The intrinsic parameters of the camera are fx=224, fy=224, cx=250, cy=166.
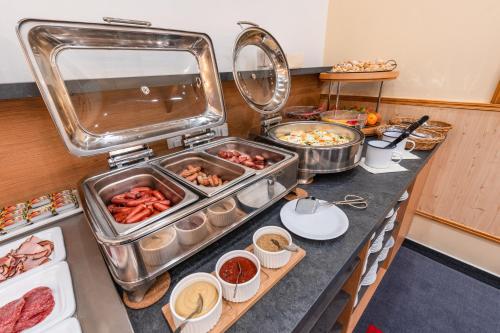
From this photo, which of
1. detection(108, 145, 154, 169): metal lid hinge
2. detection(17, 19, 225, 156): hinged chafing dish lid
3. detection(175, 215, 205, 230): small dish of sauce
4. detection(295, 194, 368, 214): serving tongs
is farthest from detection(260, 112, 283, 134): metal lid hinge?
detection(175, 215, 205, 230): small dish of sauce

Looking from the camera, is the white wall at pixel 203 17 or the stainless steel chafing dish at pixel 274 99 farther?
the stainless steel chafing dish at pixel 274 99

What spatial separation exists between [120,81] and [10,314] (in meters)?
0.73

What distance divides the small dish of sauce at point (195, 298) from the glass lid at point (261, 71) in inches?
32.1

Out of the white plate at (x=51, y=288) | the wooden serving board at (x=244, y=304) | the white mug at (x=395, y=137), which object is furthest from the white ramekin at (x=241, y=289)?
the white mug at (x=395, y=137)

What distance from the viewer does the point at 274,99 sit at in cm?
126

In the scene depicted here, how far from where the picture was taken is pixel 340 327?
108cm

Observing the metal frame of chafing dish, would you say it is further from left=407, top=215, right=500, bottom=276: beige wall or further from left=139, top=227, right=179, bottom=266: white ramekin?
left=407, top=215, right=500, bottom=276: beige wall

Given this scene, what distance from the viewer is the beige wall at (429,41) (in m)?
1.29

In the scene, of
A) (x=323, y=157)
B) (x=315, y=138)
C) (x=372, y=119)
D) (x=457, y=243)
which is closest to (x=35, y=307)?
(x=323, y=157)

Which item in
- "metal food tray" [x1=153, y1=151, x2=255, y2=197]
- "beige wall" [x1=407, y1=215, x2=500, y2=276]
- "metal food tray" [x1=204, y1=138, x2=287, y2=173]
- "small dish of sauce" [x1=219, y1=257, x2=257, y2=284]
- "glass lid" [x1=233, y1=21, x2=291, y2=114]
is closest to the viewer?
"small dish of sauce" [x1=219, y1=257, x2=257, y2=284]

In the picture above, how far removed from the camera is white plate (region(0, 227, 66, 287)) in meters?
0.60

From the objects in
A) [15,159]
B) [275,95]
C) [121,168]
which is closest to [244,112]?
[275,95]

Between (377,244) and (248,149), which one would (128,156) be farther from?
(377,244)

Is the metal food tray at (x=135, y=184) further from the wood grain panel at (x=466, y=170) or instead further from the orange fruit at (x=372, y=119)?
the wood grain panel at (x=466, y=170)
